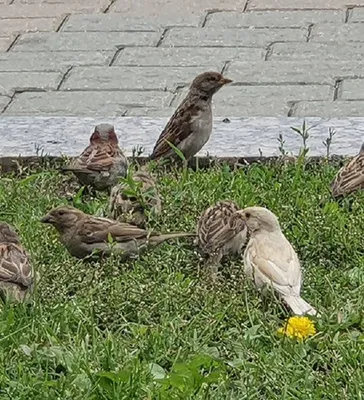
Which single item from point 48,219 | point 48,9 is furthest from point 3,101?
point 48,219

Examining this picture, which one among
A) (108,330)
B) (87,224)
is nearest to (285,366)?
(108,330)

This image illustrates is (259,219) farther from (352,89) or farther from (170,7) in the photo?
(170,7)

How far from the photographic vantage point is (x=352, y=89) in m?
9.16

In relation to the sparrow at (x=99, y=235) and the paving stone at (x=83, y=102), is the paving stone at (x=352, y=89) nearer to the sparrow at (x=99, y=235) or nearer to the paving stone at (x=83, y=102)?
the paving stone at (x=83, y=102)

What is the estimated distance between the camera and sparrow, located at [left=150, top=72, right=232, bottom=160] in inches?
309

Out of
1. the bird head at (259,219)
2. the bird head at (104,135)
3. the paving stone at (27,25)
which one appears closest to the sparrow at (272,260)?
the bird head at (259,219)

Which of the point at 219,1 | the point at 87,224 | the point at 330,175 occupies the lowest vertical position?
the point at 219,1

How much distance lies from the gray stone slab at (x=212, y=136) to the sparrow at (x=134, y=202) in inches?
41.7

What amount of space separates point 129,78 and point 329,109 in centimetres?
152

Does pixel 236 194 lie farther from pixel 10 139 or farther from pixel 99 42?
pixel 99 42

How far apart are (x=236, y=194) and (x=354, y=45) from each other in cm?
328

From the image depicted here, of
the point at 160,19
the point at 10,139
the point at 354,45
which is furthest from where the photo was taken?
the point at 160,19

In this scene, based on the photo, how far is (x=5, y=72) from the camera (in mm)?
9750

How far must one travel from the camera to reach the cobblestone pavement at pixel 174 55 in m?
9.07
